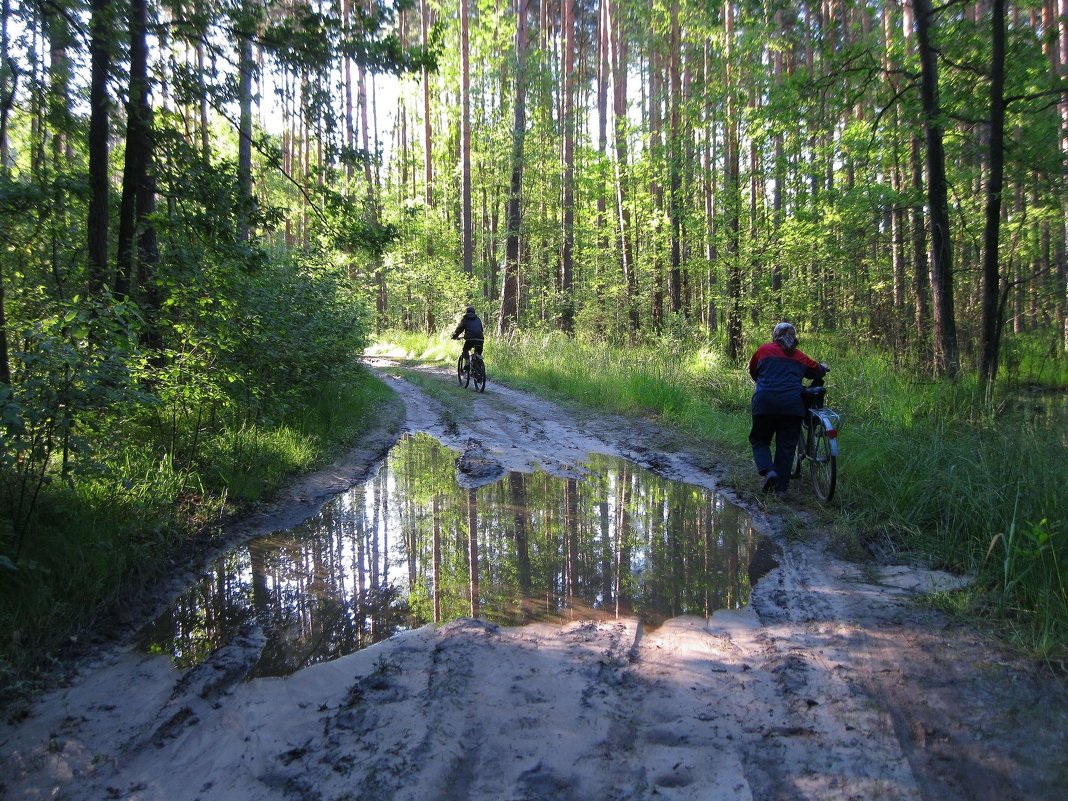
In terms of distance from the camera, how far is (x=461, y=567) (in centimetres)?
505

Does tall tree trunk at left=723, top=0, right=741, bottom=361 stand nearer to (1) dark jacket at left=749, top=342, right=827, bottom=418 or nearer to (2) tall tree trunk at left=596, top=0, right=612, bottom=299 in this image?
(2) tall tree trunk at left=596, top=0, right=612, bottom=299

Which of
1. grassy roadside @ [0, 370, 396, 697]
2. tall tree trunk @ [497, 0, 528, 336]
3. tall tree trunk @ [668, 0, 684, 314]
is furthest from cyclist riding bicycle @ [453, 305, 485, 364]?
grassy roadside @ [0, 370, 396, 697]

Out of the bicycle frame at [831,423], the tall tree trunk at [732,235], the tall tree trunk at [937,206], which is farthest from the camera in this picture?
the tall tree trunk at [732,235]

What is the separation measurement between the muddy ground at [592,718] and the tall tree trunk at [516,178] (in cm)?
1947

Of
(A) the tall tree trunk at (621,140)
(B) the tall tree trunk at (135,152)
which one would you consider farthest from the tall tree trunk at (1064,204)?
(A) the tall tree trunk at (621,140)

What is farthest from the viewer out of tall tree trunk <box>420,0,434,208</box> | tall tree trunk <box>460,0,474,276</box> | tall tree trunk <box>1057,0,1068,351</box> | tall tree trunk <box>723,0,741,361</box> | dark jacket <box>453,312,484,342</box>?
tall tree trunk <box>420,0,434,208</box>

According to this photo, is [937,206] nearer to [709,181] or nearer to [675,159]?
[675,159]

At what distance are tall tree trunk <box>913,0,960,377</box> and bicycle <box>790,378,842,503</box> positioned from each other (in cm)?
327

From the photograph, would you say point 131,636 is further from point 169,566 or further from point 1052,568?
point 1052,568

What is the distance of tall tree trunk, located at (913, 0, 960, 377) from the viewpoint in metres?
8.97

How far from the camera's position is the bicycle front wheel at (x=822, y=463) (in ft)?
20.0

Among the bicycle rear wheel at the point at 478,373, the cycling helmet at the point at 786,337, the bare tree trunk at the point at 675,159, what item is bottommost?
the bicycle rear wheel at the point at 478,373

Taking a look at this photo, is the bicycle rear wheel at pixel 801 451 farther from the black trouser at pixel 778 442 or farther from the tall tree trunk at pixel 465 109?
the tall tree trunk at pixel 465 109

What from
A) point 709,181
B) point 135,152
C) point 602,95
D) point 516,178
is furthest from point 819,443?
point 602,95
